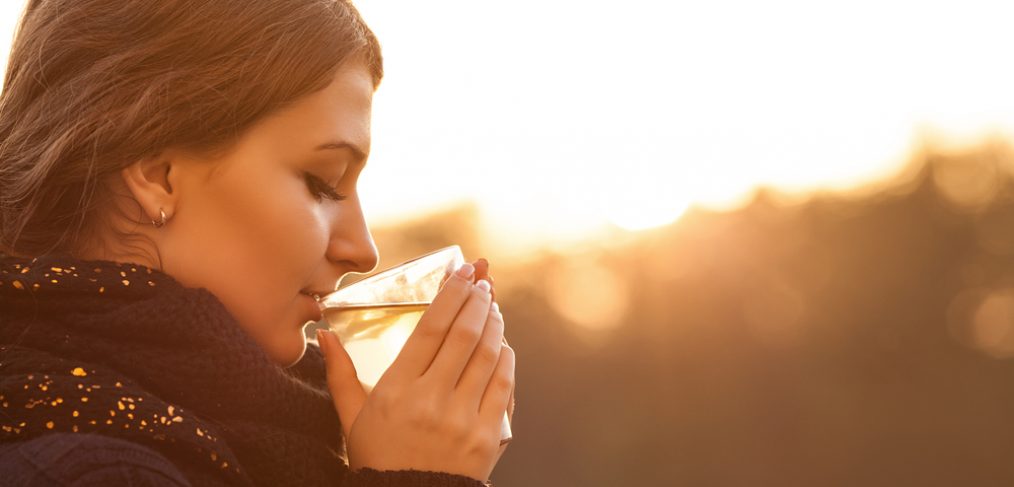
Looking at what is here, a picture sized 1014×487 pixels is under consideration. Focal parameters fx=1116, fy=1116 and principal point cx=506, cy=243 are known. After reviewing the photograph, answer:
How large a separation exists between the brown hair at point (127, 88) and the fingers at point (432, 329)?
1.60 feet

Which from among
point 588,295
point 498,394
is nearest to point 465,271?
point 498,394

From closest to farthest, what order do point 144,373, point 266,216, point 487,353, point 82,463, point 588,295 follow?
point 82,463 < point 144,373 < point 266,216 < point 487,353 < point 588,295

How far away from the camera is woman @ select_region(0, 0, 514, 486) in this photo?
1996mm

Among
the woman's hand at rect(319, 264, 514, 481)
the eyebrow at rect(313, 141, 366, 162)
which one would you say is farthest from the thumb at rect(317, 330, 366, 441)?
the eyebrow at rect(313, 141, 366, 162)

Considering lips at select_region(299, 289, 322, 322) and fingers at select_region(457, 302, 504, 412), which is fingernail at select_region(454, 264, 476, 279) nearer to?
fingers at select_region(457, 302, 504, 412)

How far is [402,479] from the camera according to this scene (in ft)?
6.56

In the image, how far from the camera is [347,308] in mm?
2234

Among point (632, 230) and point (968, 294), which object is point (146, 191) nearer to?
point (968, 294)

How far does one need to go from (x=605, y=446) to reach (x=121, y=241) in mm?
14505

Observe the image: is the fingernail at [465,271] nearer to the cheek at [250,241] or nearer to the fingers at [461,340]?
the fingers at [461,340]

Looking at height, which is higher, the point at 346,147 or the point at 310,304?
the point at 346,147

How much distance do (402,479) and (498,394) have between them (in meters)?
0.32

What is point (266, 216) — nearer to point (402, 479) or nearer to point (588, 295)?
point (402, 479)

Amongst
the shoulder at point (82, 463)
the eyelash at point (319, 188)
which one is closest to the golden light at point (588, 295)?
the eyelash at point (319, 188)
